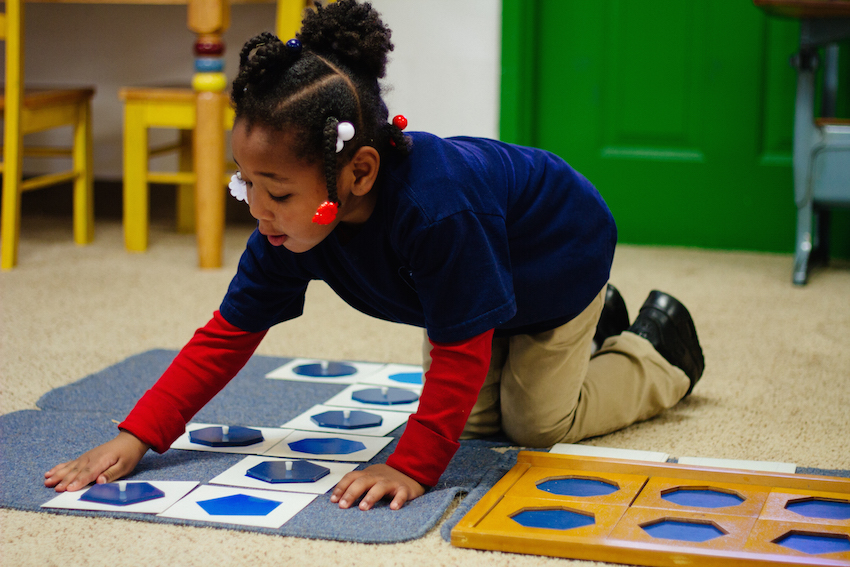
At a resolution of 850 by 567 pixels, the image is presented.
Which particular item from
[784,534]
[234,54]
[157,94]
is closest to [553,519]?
[784,534]

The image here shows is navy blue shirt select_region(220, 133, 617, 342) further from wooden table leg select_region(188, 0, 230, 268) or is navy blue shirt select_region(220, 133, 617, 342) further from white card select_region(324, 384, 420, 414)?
wooden table leg select_region(188, 0, 230, 268)

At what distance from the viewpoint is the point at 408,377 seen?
1329 mm

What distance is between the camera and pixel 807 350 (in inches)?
57.2

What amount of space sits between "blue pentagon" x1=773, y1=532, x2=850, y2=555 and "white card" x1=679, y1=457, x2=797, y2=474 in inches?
6.6

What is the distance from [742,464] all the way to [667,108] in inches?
56.8

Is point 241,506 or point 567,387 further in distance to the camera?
point 567,387

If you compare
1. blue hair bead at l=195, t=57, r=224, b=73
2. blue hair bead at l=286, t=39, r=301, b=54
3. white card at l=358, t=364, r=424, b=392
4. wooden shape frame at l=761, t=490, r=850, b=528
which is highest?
blue hair bead at l=195, t=57, r=224, b=73

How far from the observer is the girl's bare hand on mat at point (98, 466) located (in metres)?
0.90

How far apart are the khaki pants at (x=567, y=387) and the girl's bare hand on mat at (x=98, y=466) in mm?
398

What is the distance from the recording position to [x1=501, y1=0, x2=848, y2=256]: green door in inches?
85.3

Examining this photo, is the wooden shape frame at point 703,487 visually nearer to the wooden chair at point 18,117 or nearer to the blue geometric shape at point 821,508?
the blue geometric shape at point 821,508

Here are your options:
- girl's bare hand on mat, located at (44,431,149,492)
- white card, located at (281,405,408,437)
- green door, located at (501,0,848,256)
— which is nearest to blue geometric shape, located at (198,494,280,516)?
girl's bare hand on mat, located at (44,431,149,492)

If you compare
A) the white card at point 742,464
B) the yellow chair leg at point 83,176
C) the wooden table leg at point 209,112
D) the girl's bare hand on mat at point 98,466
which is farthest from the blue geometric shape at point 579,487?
the yellow chair leg at point 83,176

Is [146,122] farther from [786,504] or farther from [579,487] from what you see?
[786,504]
